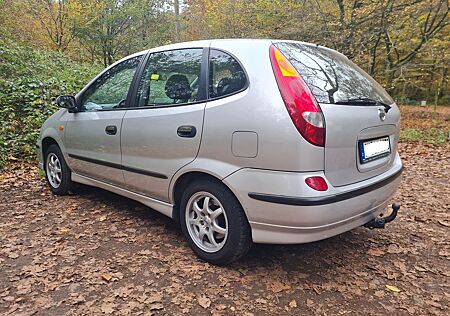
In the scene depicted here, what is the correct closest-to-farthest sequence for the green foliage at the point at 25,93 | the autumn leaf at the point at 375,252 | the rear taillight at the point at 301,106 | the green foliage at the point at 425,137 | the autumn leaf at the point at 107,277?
the rear taillight at the point at 301,106 → the autumn leaf at the point at 107,277 → the autumn leaf at the point at 375,252 → the green foliage at the point at 25,93 → the green foliage at the point at 425,137

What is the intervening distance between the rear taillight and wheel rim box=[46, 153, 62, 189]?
3042 millimetres

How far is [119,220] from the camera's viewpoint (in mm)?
3400

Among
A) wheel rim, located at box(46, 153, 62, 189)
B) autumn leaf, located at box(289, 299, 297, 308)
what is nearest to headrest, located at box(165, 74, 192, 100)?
autumn leaf, located at box(289, 299, 297, 308)

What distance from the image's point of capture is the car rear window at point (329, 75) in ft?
7.21

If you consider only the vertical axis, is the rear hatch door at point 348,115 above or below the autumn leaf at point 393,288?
above

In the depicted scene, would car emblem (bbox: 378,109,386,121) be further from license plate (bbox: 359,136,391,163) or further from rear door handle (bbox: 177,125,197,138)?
rear door handle (bbox: 177,125,197,138)

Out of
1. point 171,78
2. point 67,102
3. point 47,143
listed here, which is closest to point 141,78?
point 171,78

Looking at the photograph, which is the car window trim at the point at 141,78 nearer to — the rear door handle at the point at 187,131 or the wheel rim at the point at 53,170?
the rear door handle at the point at 187,131

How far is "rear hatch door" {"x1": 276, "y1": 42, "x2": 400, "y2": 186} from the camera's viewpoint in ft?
6.92

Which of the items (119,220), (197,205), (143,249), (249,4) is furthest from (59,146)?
(249,4)

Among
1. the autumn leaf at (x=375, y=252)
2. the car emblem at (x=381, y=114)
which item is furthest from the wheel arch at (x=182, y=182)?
the autumn leaf at (x=375, y=252)

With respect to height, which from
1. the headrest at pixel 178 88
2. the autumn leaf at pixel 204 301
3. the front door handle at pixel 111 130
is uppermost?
the headrest at pixel 178 88

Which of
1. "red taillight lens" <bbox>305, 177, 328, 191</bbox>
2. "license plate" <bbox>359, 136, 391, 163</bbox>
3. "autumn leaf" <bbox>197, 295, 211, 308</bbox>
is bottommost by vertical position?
"autumn leaf" <bbox>197, 295, 211, 308</bbox>

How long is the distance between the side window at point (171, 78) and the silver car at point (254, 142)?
0.01 m
